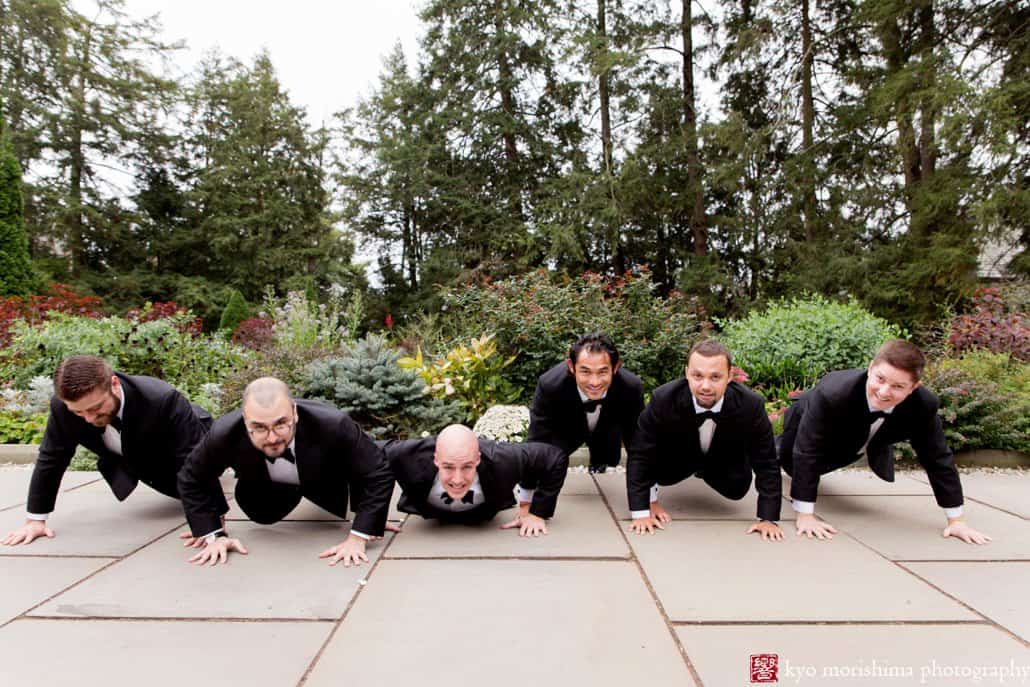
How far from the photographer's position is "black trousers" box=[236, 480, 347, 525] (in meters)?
3.06

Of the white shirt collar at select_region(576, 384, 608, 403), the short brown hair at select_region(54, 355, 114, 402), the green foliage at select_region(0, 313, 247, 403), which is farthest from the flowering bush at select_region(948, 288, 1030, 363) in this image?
the green foliage at select_region(0, 313, 247, 403)

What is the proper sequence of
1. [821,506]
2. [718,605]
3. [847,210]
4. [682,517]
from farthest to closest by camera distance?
[847,210], [821,506], [682,517], [718,605]

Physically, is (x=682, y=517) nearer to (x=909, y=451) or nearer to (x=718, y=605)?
(x=718, y=605)

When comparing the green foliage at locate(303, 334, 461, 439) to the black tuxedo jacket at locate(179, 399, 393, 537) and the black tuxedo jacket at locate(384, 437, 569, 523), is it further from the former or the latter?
the black tuxedo jacket at locate(179, 399, 393, 537)

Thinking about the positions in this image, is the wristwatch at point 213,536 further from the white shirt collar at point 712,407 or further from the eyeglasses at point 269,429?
the white shirt collar at point 712,407

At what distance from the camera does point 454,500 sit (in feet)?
10.6

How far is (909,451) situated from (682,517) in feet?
8.36

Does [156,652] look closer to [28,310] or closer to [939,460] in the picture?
[939,460]

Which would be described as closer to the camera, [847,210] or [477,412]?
[477,412]

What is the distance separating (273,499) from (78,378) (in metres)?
1.11

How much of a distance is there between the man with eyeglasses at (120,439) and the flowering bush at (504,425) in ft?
7.50

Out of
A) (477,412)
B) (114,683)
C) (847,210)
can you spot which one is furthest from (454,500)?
(847,210)

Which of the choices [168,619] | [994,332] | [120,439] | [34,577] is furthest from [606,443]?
[994,332]

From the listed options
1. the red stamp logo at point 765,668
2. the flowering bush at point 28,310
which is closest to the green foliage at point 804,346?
the red stamp logo at point 765,668
